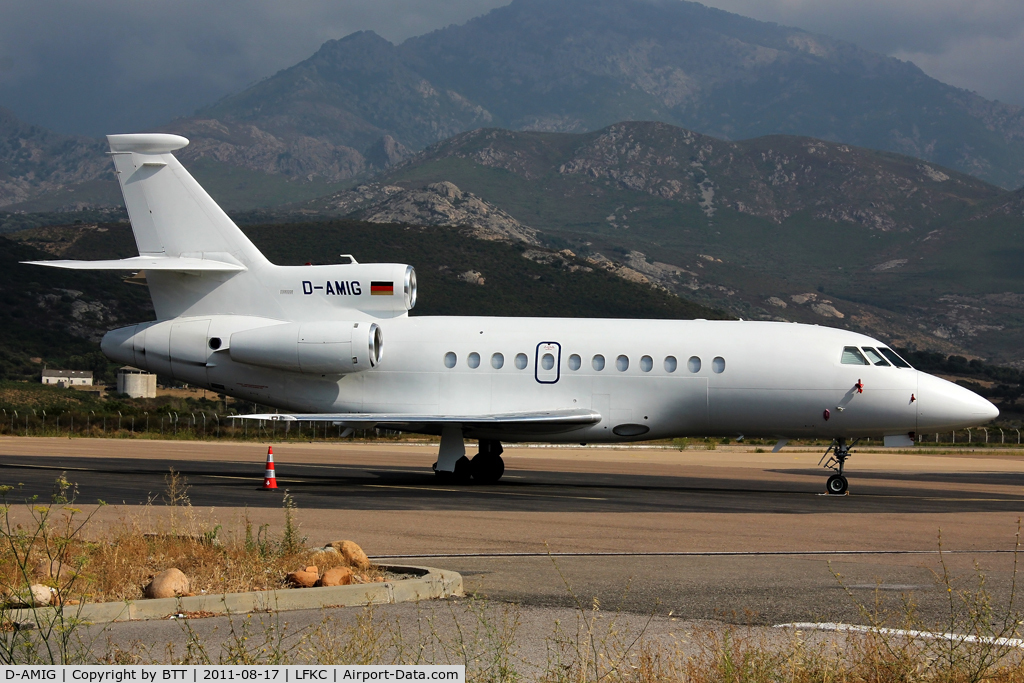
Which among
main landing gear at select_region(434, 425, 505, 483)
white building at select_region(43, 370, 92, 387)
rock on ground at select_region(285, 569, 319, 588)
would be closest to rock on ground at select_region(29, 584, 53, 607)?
rock on ground at select_region(285, 569, 319, 588)

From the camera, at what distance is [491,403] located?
2328 centimetres

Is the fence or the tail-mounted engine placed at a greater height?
the tail-mounted engine

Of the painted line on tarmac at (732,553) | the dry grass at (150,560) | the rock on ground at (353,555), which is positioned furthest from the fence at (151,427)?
the rock on ground at (353,555)

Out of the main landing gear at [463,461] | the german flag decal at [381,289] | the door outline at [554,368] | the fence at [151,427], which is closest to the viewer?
the door outline at [554,368]

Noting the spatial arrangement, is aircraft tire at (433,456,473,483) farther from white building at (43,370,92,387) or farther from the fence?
white building at (43,370,92,387)

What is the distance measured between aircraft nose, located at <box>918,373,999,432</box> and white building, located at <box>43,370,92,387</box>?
75800 millimetres

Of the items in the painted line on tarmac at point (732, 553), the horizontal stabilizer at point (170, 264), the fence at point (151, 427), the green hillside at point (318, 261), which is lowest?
the painted line on tarmac at point (732, 553)

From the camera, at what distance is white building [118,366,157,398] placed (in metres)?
88.2

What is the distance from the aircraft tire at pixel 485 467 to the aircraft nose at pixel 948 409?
29.3 feet

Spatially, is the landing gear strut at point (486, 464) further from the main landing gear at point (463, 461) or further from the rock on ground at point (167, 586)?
the rock on ground at point (167, 586)

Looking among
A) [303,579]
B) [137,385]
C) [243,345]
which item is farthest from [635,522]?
[137,385]

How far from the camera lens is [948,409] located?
2217 centimetres

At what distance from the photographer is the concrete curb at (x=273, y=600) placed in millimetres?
7984

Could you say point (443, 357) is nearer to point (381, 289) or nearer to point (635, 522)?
point (381, 289)
